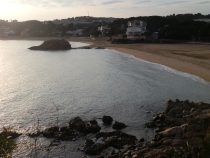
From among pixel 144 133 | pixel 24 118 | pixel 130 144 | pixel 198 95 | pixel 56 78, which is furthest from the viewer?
pixel 56 78

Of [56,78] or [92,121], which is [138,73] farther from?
→ [92,121]

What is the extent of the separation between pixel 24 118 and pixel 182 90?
15.7m

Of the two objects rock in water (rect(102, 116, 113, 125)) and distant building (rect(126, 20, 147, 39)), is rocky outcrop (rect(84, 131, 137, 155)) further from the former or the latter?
distant building (rect(126, 20, 147, 39))

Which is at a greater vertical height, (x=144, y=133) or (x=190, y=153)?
(x=190, y=153)

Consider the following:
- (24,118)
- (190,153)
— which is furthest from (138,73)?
(190,153)

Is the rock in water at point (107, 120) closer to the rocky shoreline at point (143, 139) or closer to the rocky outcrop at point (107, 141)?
the rocky shoreline at point (143, 139)

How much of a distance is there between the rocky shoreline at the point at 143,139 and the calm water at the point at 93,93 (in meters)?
1.38

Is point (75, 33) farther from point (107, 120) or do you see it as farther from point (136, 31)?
point (107, 120)

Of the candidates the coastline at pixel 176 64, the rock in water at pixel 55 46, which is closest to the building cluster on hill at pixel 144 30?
the rock in water at pixel 55 46

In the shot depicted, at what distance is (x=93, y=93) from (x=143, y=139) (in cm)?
1629

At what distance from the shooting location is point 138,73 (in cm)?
5116

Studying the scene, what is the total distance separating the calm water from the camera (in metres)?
29.1

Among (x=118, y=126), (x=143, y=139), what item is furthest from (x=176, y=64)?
(x=143, y=139)

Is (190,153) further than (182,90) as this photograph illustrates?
No
